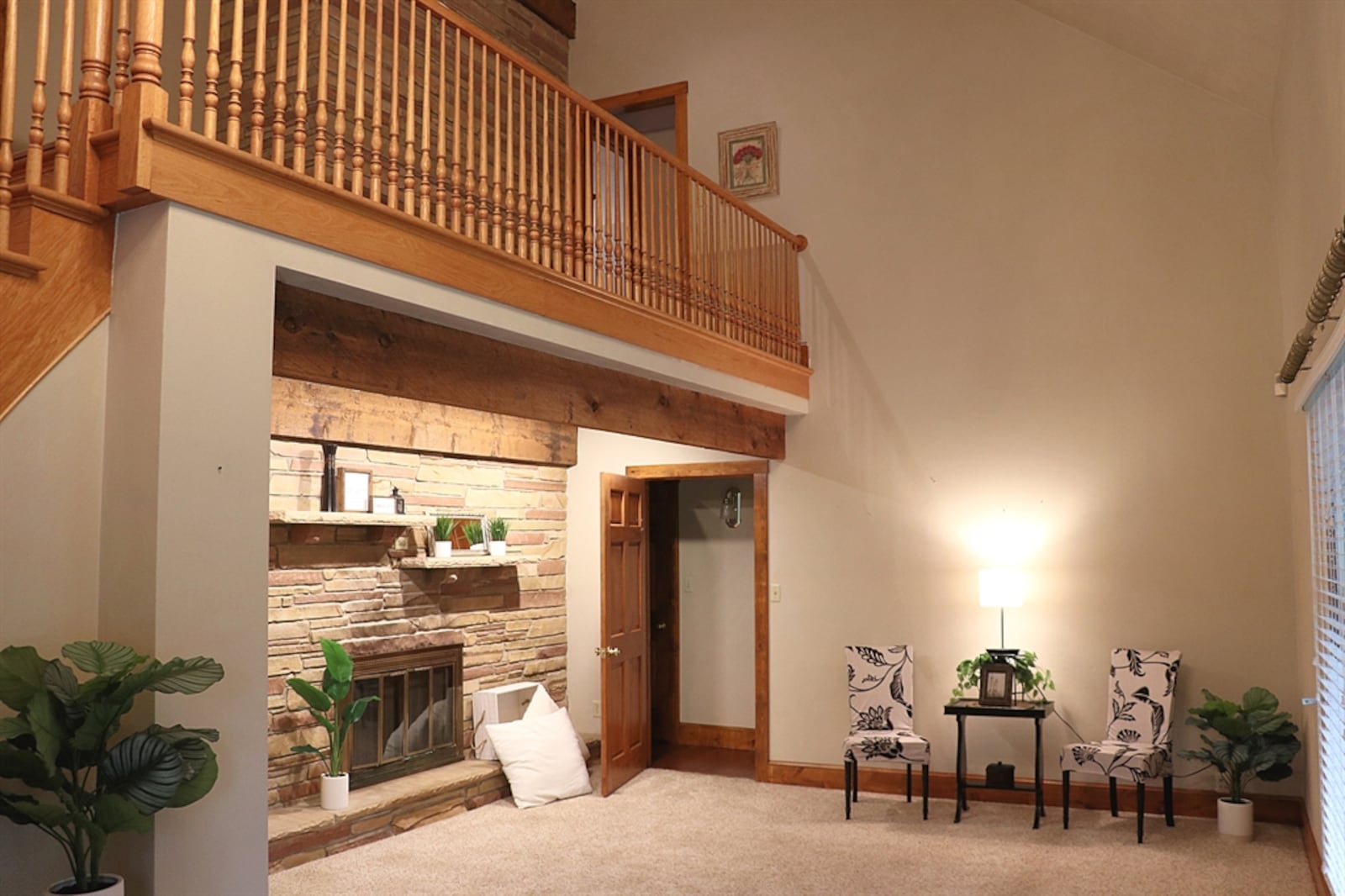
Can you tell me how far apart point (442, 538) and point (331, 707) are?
1.20 meters

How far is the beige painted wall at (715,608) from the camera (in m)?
8.51

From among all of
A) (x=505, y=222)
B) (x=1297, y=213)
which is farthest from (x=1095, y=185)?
(x=505, y=222)

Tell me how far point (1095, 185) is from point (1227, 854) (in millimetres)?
3736

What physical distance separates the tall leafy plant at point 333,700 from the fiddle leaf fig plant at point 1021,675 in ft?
11.0

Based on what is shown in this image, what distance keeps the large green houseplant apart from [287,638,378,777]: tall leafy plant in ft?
9.37

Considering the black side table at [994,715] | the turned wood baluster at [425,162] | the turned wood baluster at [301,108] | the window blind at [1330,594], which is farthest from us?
the black side table at [994,715]

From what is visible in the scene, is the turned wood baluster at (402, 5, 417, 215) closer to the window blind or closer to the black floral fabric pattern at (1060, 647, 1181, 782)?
the window blind

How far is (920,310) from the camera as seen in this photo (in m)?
6.97

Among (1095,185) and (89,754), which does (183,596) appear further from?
(1095,185)

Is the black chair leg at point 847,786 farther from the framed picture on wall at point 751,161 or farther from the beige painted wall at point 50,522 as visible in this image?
the beige painted wall at point 50,522

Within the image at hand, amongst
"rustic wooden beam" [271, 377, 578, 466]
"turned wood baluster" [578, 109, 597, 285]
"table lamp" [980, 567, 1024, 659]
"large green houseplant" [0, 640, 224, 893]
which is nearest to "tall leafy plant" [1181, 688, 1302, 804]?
"table lamp" [980, 567, 1024, 659]

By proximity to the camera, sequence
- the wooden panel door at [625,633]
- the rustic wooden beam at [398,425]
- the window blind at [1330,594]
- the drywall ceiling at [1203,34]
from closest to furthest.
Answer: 1. the window blind at [1330,594]
2. the drywall ceiling at [1203,34]
3. the rustic wooden beam at [398,425]
4. the wooden panel door at [625,633]

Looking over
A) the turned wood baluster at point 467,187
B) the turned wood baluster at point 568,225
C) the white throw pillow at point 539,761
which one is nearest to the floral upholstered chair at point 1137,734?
the white throw pillow at point 539,761

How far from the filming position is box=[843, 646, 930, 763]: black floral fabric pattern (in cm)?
652
